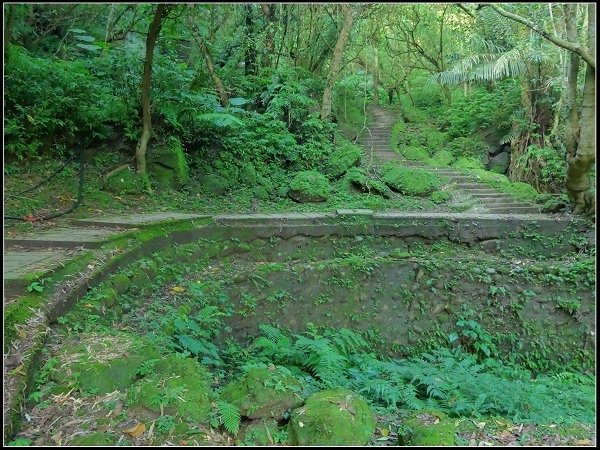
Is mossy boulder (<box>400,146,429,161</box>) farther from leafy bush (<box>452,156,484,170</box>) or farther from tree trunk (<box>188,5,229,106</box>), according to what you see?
tree trunk (<box>188,5,229,106</box>)

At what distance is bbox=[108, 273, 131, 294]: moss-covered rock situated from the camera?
420cm

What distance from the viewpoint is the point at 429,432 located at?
8.41 ft

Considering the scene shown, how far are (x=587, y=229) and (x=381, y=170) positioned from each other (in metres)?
4.15

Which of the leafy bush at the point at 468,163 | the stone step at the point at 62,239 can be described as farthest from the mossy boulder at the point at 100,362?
the leafy bush at the point at 468,163

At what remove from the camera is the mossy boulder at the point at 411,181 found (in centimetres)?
930

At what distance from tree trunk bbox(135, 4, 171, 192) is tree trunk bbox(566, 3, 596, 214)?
5.84 metres

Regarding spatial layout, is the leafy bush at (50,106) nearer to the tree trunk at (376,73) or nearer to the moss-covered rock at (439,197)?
the moss-covered rock at (439,197)

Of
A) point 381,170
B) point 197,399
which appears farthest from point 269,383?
point 381,170

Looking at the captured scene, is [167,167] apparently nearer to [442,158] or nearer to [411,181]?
[411,181]

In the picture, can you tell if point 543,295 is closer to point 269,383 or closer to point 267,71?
→ point 269,383

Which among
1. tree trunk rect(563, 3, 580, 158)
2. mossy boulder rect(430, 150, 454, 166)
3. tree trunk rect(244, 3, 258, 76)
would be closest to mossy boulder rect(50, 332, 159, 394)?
tree trunk rect(563, 3, 580, 158)

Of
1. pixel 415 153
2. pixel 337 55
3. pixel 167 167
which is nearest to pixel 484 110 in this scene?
pixel 415 153

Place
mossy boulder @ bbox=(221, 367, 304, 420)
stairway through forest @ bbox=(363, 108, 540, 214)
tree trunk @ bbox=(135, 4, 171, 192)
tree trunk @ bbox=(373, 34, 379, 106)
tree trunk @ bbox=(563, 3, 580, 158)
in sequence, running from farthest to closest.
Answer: tree trunk @ bbox=(373, 34, 379, 106), stairway through forest @ bbox=(363, 108, 540, 214), tree trunk @ bbox=(563, 3, 580, 158), tree trunk @ bbox=(135, 4, 171, 192), mossy boulder @ bbox=(221, 367, 304, 420)

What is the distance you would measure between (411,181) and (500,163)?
461cm
